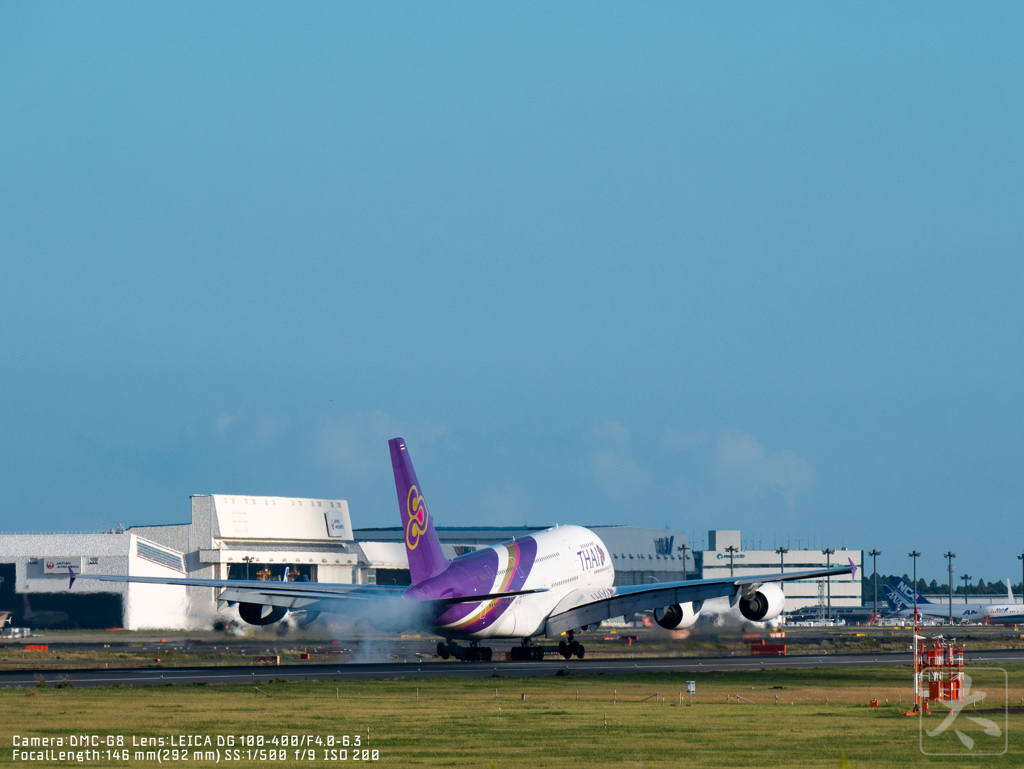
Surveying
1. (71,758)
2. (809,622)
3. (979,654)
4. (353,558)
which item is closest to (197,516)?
(353,558)

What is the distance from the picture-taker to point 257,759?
25.9 m

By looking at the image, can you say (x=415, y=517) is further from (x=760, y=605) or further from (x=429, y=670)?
(x=760, y=605)

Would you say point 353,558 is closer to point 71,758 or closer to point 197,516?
point 197,516

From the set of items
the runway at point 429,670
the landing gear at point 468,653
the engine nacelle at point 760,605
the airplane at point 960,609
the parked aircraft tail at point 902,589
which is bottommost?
the runway at point 429,670

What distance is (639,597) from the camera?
198 feet

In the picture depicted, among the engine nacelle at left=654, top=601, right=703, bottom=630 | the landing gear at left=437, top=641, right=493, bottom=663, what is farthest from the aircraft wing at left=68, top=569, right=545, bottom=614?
the engine nacelle at left=654, top=601, right=703, bottom=630

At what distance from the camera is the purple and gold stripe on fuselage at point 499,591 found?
5444 cm

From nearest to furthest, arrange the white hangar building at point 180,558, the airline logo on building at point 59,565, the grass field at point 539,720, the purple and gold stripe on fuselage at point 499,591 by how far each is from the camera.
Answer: the grass field at point 539,720
the purple and gold stripe on fuselage at point 499,591
the white hangar building at point 180,558
the airline logo on building at point 59,565

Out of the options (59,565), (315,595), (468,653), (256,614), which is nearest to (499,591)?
(468,653)

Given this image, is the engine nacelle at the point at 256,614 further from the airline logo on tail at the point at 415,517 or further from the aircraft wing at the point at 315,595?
the airline logo on tail at the point at 415,517

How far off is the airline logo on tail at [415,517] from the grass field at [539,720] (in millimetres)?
8759

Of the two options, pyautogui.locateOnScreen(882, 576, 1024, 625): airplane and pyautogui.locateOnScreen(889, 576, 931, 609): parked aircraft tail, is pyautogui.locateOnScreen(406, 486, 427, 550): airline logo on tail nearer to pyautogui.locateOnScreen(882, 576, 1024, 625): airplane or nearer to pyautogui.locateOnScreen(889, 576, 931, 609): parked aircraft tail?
pyautogui.locateOnScreen(882, 576, 1024, 625): airplane

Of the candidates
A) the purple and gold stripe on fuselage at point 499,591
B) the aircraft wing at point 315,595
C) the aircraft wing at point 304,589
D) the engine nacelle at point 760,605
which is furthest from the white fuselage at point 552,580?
the engine nacelle at point 760,605

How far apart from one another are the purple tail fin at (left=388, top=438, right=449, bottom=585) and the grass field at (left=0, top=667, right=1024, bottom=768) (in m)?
8.11
